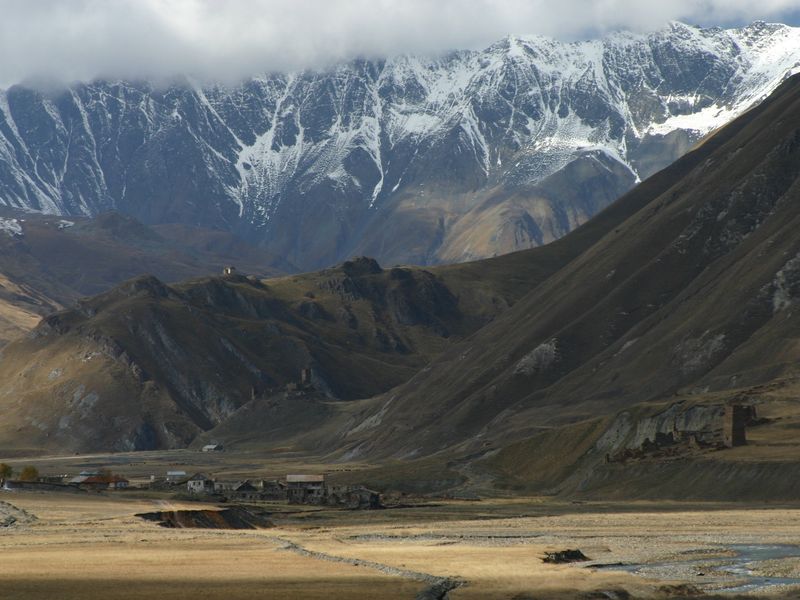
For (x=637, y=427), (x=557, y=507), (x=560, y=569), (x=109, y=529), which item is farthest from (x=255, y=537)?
(x=637, y=427)

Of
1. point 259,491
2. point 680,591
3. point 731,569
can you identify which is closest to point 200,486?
point 259,491

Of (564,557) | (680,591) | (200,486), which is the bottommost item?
(680,591)

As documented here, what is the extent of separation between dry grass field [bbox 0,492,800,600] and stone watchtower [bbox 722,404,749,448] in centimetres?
1533

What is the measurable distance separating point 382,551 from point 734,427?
226 ft

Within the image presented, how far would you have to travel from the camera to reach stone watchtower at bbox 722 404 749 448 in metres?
158

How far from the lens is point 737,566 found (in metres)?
89.1

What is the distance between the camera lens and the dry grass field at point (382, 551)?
76.3 metres

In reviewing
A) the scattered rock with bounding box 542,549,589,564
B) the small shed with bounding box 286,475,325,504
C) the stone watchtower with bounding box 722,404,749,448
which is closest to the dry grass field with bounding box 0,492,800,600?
the scattered rock with bounding box 542,549,589,564

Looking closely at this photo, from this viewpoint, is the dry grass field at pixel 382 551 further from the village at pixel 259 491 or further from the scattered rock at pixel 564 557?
the village at pixel 259 491

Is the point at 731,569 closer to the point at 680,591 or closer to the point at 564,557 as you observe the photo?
the point at 564,557

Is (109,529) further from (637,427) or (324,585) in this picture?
(637,427)

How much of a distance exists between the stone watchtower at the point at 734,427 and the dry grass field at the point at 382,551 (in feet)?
50.3

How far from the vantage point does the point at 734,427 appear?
6206 inches

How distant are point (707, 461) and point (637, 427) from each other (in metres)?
25.6
